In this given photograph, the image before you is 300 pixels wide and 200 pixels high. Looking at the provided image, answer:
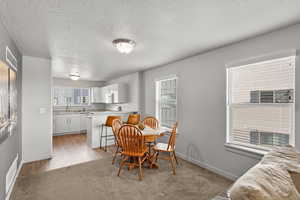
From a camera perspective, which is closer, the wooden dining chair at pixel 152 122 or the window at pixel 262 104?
the window at pixel 262 104

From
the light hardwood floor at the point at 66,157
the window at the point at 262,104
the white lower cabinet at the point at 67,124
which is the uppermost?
the window at the point at 262,104

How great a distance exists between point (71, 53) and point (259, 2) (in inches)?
126

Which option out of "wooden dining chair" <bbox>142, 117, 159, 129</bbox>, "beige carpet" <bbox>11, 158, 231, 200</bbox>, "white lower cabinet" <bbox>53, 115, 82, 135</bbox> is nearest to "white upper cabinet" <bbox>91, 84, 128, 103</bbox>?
"white lower cabinet" <bbox>53, 115, 82, 135</bbox>

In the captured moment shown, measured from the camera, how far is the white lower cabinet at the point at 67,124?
20.4 feet

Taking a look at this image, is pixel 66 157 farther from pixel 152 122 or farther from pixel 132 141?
pixel 152 122

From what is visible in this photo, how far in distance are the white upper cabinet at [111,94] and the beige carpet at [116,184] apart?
2.94 m

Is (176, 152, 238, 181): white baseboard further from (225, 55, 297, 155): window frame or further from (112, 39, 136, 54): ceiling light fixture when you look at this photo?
(112, 39, 136, 54): ceiling light fixture

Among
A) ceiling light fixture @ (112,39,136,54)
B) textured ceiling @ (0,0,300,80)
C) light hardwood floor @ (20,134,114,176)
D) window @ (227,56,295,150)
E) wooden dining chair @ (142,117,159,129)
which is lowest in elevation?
light hardwood floor @ (20,134,114,176)

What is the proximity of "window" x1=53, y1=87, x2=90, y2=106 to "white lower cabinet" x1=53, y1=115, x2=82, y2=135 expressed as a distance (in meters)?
0.89

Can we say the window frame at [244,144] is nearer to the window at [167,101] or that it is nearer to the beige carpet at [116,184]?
the beige carpet at [116,184]

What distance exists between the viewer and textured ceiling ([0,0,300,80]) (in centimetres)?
160

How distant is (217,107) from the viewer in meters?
2.92

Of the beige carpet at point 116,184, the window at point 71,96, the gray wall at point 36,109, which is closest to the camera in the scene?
the beige carpet at point 116,184

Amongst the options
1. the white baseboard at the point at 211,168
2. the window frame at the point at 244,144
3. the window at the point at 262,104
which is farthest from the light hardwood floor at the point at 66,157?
the window at the point at 262,104
